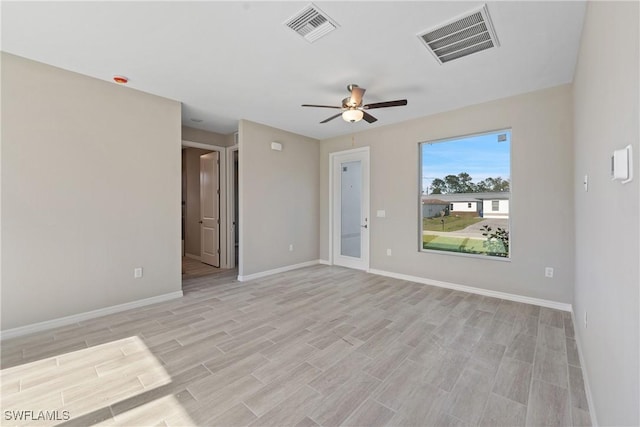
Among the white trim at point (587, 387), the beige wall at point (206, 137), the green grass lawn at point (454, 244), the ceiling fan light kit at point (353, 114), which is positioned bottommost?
the white trim at point (587, 387)

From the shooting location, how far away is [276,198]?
5.22m

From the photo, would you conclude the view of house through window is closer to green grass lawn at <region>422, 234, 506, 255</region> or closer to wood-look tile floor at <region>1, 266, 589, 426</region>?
green grass lawn at <region>422, 234, 506, 255</region>

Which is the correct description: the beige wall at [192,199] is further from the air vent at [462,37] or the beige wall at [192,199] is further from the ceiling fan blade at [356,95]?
the air vent at [462,37]

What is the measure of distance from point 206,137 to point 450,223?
494 centimetres

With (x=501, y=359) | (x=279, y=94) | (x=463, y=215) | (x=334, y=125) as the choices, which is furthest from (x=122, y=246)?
(x=463, y=215)

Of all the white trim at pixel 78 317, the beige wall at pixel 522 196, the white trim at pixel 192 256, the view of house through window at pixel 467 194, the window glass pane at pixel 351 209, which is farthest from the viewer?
the white trim at pixel 192 256

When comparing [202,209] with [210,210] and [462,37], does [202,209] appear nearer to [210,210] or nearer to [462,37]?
[210,210]

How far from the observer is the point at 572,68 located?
2912 millimetres

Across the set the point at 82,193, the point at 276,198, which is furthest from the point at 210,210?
the point at 82,193

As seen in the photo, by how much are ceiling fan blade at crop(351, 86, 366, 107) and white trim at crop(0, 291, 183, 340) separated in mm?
3660

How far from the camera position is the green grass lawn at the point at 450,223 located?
418 centimetres

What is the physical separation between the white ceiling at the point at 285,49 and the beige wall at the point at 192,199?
3277 mm

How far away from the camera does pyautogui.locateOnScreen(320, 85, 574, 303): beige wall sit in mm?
3318

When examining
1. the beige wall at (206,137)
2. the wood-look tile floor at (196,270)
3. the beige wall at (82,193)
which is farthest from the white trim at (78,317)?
the beige wall at (206,137)
